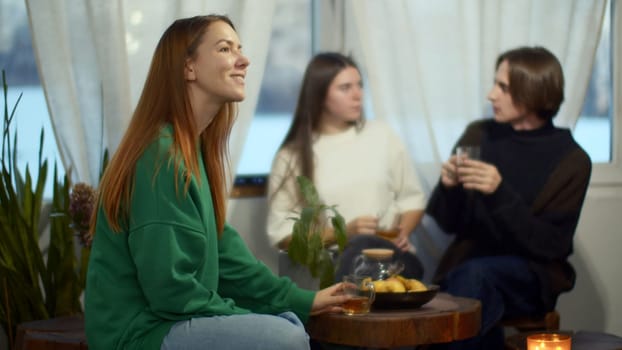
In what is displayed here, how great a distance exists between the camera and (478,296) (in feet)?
10.4

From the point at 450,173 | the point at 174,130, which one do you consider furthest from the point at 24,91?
the point at 450,173

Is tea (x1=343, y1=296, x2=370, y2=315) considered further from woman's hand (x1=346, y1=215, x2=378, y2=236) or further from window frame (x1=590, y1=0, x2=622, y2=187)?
window frame (x1=590, y1=0, x2=622, y2=187)

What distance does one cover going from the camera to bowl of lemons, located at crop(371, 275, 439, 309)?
8.62ft

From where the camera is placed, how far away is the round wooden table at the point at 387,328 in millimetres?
2475

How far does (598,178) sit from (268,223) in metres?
1.63

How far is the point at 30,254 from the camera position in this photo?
2908 mm

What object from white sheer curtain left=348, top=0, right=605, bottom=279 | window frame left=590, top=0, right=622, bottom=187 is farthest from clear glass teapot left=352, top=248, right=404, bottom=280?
window frame left=590, top=0, right=622, bottom=187

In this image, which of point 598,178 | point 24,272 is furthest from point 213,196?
point 598,178

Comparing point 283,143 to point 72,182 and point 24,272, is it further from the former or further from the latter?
point 24,272

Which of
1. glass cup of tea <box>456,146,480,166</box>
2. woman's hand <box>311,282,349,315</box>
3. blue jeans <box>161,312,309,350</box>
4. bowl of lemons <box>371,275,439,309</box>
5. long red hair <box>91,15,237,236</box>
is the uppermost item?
long red hair <box>91,15,237,236</box>

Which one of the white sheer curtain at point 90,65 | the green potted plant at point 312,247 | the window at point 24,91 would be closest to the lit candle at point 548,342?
the green potted plant at point 312,247

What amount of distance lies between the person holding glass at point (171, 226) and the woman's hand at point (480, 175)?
1.23 metres

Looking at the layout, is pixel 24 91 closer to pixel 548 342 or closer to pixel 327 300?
pixel 327 300

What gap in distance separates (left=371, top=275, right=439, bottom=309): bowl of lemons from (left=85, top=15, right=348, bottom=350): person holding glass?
433mm
